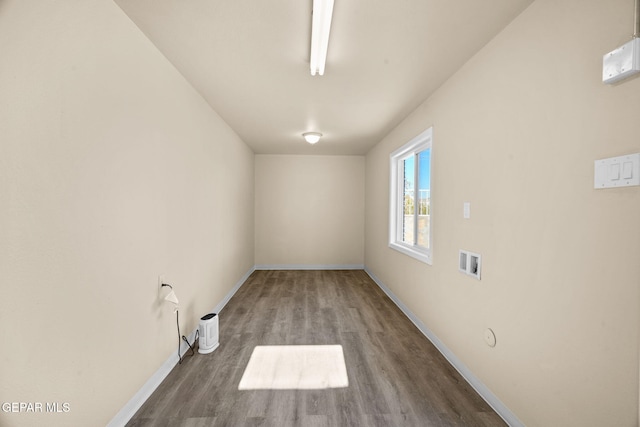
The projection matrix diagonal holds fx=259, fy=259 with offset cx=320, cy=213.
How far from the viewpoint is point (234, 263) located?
13.5ft

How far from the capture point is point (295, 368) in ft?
7.07

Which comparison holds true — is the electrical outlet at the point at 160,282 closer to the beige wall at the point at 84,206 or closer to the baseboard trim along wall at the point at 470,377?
the beige wall at the point at 84,206

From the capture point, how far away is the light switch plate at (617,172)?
101cm

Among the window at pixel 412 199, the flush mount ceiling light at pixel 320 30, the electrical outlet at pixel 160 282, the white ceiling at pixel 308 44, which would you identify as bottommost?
the electrical outlet at pixel 160 282

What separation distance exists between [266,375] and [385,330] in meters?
1.39

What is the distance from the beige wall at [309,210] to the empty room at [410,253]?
2532mm

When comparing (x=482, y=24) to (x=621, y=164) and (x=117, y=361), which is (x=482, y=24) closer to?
(x=621, y=164)

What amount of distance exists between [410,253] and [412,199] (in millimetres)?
924

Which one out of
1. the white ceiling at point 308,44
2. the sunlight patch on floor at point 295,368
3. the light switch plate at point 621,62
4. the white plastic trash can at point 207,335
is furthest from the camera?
the white plastic trash can at point 207,335

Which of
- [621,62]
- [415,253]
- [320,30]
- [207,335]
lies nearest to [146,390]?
[207,335]

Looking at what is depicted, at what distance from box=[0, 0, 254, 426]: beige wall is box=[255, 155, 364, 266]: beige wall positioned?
3.41 m

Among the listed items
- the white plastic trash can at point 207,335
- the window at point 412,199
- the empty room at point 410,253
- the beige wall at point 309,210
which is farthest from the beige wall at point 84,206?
the beige wall at point 309,210

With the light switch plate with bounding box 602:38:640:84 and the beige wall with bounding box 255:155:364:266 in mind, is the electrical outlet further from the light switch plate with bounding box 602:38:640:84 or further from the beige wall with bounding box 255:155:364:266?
the beige wall with bounding box 255:155:364:266

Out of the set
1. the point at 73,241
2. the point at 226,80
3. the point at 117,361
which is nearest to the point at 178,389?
the point at 117,361
